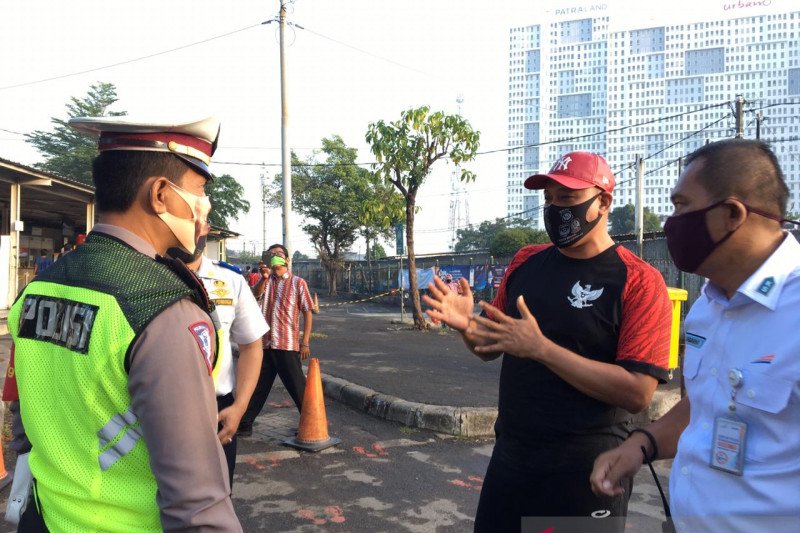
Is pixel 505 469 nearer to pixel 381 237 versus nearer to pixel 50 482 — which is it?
pixel 50 482

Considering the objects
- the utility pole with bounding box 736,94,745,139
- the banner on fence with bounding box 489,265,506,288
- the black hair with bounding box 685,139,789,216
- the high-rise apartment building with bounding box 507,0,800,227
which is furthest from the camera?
the high-rise apartment building with bounding box 507,0,800,227

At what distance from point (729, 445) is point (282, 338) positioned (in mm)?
5151

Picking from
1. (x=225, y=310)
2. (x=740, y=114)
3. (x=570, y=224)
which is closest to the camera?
(x=570, y=224)

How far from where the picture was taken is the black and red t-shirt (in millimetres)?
2219

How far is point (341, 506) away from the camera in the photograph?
4.37 m

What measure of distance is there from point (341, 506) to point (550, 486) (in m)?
2.52

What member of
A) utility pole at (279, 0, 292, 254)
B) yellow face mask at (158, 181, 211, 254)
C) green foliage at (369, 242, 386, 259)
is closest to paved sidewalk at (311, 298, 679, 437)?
utility pole at (279, 0, 292, 254)

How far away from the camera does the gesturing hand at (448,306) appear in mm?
2184

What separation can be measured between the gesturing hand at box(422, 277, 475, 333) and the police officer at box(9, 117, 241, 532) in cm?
92

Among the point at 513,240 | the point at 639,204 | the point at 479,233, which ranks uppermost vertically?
the point at 479,233

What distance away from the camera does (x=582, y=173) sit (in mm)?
2439

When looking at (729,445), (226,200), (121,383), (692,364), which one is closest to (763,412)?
(729,445)

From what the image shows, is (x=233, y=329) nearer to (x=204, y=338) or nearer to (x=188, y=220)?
(x=188, y=220)

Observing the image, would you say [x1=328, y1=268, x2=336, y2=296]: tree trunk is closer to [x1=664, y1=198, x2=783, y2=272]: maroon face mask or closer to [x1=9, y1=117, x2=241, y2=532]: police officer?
[x1=664, y1=198, x2=783, y2=272]: maroon face mask
